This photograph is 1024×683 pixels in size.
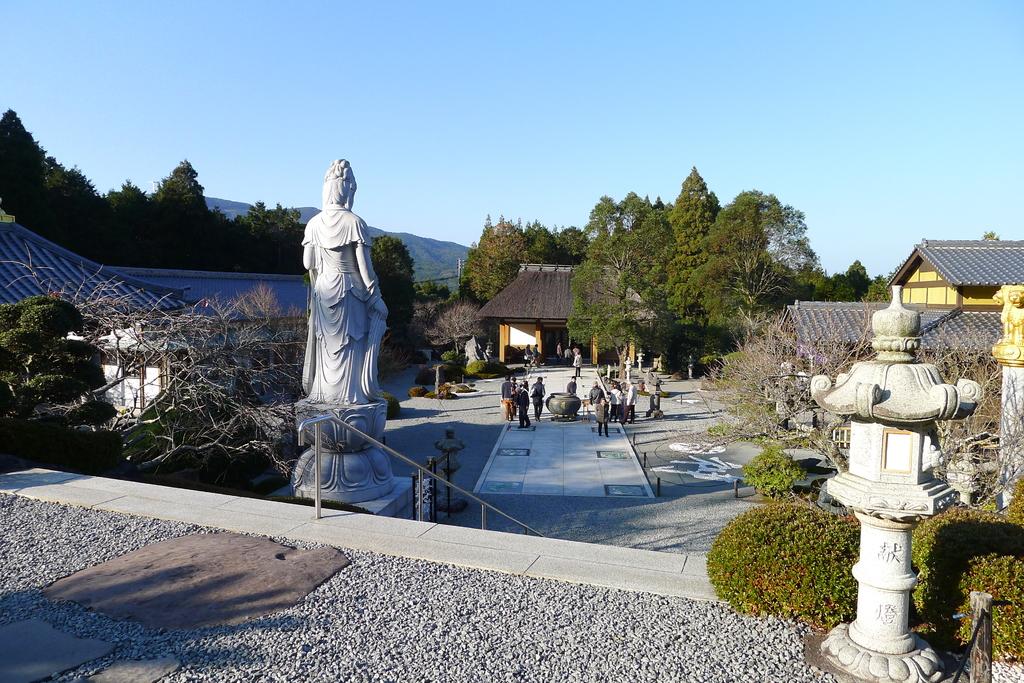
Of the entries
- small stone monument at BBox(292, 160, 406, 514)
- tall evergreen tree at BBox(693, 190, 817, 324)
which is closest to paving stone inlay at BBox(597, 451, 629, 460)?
small stone monument at BBox(292, 160, 406, 514)

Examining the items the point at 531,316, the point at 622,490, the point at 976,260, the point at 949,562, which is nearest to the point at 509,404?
the point at 622,490

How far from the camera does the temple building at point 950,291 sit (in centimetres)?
1788

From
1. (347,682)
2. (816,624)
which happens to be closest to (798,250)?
(816,624)

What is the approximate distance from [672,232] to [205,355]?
1281 inches

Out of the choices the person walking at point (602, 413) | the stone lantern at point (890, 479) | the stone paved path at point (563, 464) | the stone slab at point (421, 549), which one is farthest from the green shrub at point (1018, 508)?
the person walking at point (602, 413)

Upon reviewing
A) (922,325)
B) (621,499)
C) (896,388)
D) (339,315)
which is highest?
(922,325)

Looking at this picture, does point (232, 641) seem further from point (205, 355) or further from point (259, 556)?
point (205, 355)

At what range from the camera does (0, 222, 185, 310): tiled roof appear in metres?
12.2

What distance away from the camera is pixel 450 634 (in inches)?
181

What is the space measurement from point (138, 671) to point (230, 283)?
103 ft

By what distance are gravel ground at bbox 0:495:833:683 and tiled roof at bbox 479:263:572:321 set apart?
31.5 meters

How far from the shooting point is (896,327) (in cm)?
417

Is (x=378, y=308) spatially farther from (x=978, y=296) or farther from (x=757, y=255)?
(x=757, y=255)

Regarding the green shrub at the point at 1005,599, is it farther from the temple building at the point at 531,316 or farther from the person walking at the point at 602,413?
the temple building at the point at 531,316
